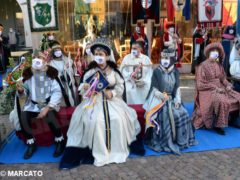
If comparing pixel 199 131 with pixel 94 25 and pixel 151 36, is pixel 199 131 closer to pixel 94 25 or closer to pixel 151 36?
pixel 151 36

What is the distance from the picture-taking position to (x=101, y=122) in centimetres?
416

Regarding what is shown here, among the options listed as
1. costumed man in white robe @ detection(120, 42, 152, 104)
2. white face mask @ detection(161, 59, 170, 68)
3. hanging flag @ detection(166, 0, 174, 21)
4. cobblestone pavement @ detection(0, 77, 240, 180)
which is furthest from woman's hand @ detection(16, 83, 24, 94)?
hanging flag @ detection(166, 0, 174, 21)

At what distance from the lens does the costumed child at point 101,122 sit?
4164 mm

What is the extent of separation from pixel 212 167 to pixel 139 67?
274 centimetres

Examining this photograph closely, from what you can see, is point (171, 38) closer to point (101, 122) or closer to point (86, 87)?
point (86, 87)

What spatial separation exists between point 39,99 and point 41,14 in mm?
1915

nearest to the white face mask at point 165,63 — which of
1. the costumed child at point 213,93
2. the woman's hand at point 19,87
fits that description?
the costumed child at point 213,93

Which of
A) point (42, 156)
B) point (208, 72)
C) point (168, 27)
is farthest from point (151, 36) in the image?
→ point (42, 156)

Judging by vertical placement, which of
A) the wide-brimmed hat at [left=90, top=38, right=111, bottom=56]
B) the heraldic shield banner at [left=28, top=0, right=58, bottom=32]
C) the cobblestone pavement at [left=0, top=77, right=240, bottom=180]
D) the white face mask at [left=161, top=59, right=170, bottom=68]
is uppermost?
the heraldic shield banner at [left=28, top=0, right=58, bottom=32]

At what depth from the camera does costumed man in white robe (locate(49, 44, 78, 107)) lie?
5301 millimetres

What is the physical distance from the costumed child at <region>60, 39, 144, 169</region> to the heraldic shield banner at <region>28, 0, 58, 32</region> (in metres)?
1.65

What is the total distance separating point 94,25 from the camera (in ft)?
33.0

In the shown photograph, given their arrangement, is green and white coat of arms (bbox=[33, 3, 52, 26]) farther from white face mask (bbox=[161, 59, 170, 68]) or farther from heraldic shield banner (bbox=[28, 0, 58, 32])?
white face mask (bbox=[161, 59, 170, 68])

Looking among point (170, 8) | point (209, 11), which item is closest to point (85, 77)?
point (209, 11)
